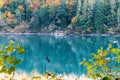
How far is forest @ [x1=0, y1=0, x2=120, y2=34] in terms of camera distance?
146 feet

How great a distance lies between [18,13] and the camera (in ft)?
164

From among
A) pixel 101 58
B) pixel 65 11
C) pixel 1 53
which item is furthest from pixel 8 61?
pixel 65 11

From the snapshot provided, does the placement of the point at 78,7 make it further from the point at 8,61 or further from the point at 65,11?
the point at 8,61

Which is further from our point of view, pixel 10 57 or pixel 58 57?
pixel 58 57

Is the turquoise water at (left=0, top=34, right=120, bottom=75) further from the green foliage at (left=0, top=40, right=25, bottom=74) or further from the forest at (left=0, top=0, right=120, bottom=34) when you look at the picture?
the forest at (left=0, top=0, right=120, bottom=34)

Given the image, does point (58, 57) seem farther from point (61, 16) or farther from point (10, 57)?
point (61, 16)

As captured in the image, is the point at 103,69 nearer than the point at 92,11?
Yes

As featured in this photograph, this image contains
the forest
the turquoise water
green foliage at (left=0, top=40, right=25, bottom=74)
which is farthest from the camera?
the forest

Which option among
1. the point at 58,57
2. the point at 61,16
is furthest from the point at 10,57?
the point at 61,16

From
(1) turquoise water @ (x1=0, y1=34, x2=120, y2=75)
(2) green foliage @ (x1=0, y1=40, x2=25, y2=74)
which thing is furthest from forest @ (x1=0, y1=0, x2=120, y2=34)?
(2) green foliage @ (x1=0, y1=40, x2=25, y2=74)

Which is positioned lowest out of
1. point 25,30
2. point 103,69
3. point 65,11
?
point 25,30

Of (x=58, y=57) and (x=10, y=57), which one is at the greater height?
(x=10, y=57)

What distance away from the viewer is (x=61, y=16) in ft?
158

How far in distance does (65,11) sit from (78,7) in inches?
84.7
